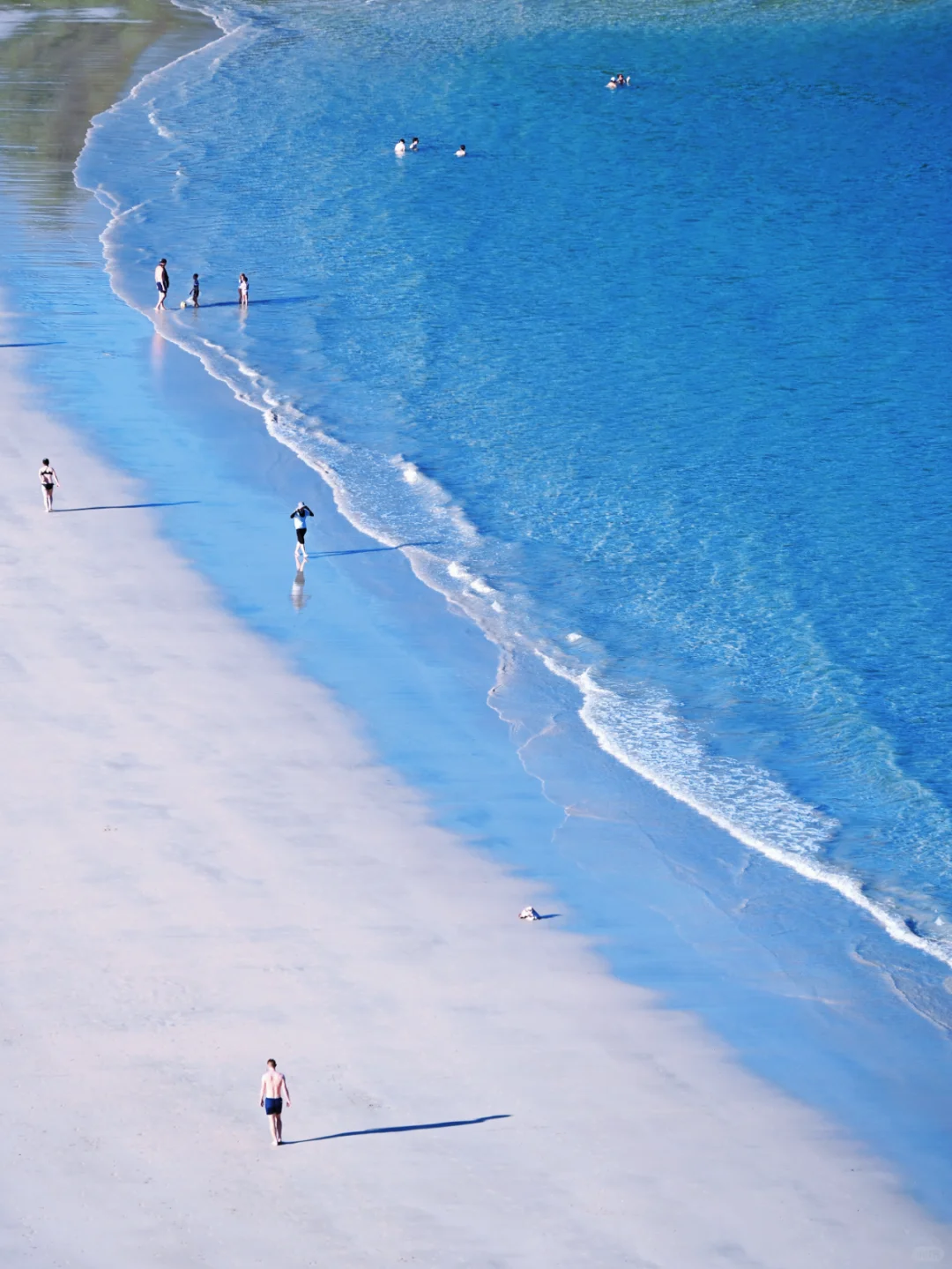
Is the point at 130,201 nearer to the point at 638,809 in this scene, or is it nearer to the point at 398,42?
the point at 398,42

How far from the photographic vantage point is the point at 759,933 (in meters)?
21.6

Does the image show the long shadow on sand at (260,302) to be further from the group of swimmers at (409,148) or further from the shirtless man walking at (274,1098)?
the shirtless man walking at (274,1098)

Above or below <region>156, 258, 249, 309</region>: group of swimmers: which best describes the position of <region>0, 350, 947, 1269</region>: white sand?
below

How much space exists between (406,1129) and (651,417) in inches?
1082

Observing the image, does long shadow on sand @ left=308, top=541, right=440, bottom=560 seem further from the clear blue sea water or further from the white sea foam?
the white sea foam

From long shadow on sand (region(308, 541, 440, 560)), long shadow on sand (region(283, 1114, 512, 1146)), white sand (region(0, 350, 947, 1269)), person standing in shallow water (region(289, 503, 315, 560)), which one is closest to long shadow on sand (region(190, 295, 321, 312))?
long shadow on sand (region(308, 541, 440, 560))

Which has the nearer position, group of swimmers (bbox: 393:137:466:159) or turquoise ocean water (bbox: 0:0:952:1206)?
turquoise ocean water (bbox: 0:0:952:1206)

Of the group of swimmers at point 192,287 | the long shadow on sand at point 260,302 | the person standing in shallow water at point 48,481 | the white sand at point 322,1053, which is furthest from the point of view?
the long shadow on sand at point 260,302

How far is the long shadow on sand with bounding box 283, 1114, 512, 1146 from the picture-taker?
17.3m

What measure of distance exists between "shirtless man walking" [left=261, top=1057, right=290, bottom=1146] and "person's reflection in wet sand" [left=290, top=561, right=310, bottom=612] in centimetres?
1409

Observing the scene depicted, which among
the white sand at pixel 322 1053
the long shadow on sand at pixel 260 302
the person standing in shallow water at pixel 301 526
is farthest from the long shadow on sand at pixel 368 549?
the long shadow on sand at pixel 260 302

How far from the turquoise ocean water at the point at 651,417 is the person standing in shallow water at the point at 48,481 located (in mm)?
3206

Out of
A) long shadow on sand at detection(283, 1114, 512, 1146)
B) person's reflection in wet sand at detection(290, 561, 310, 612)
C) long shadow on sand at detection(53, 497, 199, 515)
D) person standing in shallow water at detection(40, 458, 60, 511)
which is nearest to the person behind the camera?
long shadow on sand at detection(283, 1114, 512, 1146)

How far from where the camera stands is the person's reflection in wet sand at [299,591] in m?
30.5
